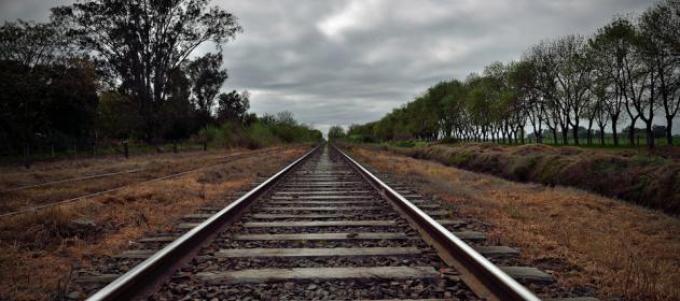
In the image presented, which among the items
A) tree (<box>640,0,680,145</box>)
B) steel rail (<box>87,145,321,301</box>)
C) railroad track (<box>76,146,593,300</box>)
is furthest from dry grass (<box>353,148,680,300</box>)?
tree (<box>640,0,680,145</box>)

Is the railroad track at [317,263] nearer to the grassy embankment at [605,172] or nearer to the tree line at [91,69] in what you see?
the grassy embankment at [605,172]

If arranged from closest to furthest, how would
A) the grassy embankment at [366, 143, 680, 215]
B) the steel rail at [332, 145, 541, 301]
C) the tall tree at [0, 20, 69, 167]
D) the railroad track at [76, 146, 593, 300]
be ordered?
the steel rail at [332, 145, 541, 301] → the railroad track at [76, 146, 593, 300] → the grassy embankment at [366, 143, 680, 215] → the tall tree at [0, 20, 69, 167]

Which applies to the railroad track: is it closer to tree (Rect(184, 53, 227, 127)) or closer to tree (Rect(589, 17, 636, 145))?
tree (Rect(184, 53, 227, 127))

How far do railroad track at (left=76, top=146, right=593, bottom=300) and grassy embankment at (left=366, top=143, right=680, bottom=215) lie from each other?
5.69 metres

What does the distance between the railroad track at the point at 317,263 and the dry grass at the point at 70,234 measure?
38 centimetres

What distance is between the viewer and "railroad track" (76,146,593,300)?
9.32 feet

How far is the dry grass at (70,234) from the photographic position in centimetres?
332

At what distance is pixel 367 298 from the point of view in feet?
9.04

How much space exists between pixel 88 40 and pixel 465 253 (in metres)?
32.5

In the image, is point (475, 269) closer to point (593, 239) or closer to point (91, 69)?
point (593, 239)

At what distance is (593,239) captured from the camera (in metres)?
4.85

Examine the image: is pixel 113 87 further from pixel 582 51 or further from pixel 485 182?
pixel 582 51

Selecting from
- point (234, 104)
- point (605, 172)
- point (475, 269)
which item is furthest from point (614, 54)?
point (234, 104)

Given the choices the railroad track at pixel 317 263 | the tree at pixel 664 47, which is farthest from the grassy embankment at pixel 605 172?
the tree at pixel 664 47
